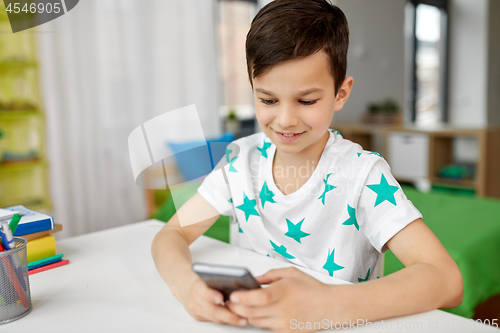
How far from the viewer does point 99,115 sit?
1863 mm

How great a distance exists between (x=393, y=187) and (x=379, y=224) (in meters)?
0.05

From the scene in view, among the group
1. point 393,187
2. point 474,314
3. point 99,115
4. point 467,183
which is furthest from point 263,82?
point 467,183

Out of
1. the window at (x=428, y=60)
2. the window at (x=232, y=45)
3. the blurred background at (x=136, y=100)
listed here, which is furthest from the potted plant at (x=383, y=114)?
the window at (x=428, y=60)

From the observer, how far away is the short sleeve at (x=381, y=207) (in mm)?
460

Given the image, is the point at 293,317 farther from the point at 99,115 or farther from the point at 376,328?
the point at 99,115

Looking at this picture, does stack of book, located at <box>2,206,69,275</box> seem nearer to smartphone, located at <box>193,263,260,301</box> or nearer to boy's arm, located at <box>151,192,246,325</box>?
boy's arm, located at <box>151,192,246,325</box>

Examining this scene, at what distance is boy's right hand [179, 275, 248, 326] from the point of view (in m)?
0.36

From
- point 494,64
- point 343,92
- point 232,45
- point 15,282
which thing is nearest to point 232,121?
point 232,45

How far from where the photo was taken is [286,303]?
1.15 ft

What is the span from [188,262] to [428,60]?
319cm

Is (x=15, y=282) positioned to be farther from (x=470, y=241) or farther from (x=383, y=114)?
(x=383, y=114)

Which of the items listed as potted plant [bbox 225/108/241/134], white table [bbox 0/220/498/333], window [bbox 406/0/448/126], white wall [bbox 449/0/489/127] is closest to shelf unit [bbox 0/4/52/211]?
potted plant [bbox 225/108/241/134]

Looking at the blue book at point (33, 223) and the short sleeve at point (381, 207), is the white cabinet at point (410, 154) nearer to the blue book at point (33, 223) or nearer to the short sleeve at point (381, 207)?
the short sleeve at point (381, 207)

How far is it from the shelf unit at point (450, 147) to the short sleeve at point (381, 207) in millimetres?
1565
